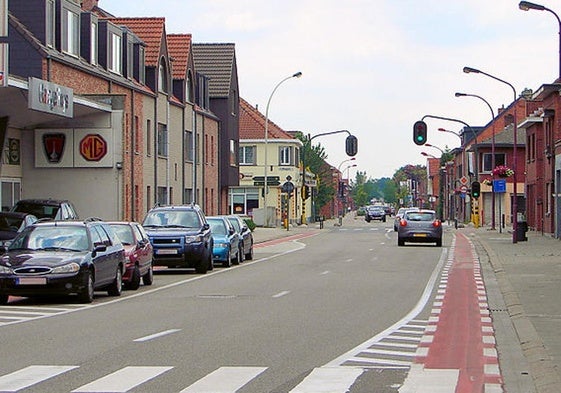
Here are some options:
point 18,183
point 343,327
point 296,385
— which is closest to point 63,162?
point 18,183

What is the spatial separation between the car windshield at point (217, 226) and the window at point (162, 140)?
18.7 meters

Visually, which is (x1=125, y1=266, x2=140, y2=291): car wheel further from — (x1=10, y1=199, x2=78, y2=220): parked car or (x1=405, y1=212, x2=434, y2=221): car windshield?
(x1=405, y1=212, x2=434, y2=221): car windshield

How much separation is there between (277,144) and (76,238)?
72.1 meters

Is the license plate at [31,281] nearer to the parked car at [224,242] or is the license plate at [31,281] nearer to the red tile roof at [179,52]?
the parked car at [224,242]

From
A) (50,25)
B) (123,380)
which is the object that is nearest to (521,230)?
(50,25)

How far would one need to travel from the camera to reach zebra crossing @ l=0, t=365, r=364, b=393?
1006 cm

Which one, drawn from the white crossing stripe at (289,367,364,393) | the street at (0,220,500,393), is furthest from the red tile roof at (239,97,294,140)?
the white crossing stripe at (289,367,364,393)

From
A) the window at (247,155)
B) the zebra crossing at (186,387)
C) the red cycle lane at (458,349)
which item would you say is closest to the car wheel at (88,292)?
the red cycle lane at (458,349)

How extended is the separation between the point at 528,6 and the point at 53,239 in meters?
19.5

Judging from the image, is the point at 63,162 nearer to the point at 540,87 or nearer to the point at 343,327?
the point at 540,87

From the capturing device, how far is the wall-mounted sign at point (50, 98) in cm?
3186

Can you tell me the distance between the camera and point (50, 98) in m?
33.4

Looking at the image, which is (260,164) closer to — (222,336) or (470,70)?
(470,70)

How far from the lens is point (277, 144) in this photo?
92688mm
